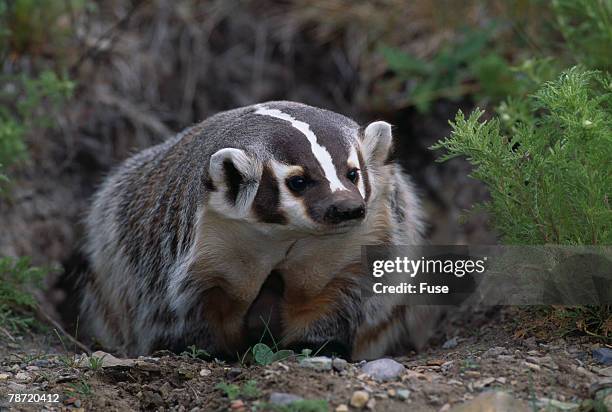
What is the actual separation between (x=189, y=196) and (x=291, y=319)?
24.0 inches

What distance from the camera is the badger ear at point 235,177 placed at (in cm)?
291

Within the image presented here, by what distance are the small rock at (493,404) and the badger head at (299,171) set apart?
0.63 metres

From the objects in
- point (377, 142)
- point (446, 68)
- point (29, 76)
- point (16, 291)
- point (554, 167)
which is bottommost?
point (16, 291)

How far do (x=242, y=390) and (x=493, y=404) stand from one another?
0.70 m

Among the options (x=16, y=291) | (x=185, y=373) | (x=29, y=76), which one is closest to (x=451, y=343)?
(x=185, y=373)

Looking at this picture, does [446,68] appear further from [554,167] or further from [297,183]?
[297,183]

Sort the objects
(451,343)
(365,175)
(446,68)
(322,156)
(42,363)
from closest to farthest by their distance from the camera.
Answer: (322,156) → (365,175) → (42,363) → (451,343) → (446,68)

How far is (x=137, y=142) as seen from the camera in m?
5.45

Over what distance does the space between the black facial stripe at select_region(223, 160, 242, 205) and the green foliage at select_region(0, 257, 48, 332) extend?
1188 millimetres

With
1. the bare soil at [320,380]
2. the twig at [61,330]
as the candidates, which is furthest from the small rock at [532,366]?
the twig at [61,330]

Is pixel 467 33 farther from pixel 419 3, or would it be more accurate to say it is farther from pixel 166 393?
pixel 166 393

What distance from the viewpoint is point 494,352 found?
2.97 metres

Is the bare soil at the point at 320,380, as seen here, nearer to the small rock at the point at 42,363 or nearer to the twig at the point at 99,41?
the small rock at the point at 42,363

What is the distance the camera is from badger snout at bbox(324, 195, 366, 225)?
2.66 meters
